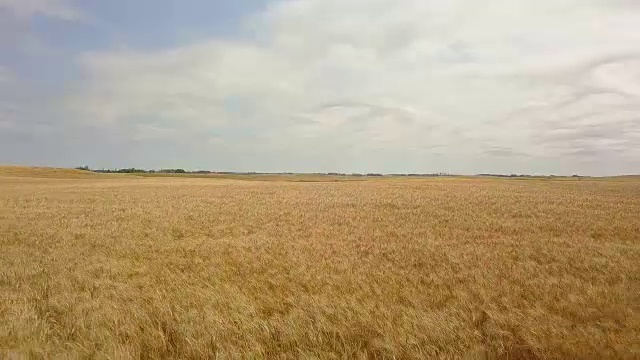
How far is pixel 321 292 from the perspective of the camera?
26.9 feet

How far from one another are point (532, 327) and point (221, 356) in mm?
4201

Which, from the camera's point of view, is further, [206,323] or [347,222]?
[347,222]

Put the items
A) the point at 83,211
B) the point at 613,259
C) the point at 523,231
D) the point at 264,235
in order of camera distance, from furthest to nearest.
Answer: the point at 83,211
the point at 523,231
the point at 264,235
the point at 613,259

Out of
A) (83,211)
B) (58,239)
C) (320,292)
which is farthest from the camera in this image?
(83,211)

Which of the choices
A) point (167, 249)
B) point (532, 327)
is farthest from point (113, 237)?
point (532, 327)

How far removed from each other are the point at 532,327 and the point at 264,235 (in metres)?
11.2

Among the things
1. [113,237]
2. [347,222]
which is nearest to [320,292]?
[113,237]

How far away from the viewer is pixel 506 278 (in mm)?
9195

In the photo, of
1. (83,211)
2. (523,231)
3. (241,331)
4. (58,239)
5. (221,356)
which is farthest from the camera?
(83,211)

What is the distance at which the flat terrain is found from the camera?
5520mm

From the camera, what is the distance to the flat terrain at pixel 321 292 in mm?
5520

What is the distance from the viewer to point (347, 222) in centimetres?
2016

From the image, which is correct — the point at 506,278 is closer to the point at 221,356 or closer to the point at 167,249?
the point at 221,356

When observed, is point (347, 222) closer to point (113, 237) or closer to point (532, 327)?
point (113, 237)
